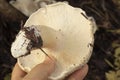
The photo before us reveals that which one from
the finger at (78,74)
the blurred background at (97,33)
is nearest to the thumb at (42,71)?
the finger at (78,74)

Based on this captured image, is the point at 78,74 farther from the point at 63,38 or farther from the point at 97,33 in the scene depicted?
the point at 97,33

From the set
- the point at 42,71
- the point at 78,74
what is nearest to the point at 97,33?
the point at 78,74

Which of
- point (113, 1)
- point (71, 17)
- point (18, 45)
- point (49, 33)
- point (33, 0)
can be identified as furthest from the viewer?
point (113, 1)

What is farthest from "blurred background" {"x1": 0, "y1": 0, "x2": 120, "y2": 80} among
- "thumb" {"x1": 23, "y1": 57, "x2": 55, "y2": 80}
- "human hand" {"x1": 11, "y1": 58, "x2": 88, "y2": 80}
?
"thumb" {"x1": 23, "y1": 57, "x2": 55, "y2": 80}

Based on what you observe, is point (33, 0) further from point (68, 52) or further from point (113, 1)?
point (68, 52)

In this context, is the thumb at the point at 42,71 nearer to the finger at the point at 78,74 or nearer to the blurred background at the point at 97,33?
the finger at the point at 78,74

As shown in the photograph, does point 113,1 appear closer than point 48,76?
No

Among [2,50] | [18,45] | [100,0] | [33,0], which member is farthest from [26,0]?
[18,45]

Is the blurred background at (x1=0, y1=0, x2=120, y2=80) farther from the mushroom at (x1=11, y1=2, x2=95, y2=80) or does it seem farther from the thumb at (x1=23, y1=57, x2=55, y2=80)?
the thumb at (x1=23, y1=57, x2=55, y2=80)
